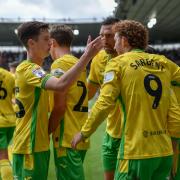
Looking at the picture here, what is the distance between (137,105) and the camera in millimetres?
3889

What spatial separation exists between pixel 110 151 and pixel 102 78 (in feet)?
3.22

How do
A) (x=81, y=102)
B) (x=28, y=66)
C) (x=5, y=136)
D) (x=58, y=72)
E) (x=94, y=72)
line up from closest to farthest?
(x=28, y=66) → (x=58, y=72) → (x=81, y=102) → (x=94, y=72) → (x=5, y=136)

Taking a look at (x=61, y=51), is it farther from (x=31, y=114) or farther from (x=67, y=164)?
(x=67, y=164)

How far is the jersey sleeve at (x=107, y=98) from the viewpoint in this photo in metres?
3.85

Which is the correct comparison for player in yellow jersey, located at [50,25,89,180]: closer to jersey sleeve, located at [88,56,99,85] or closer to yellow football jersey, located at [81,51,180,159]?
yellow football jersey, located at [81,51,180,159]

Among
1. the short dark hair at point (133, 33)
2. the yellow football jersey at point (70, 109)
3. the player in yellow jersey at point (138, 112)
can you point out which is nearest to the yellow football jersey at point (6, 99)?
the yellow football jersey at point (70, 109)

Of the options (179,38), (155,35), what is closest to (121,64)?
(155,35)

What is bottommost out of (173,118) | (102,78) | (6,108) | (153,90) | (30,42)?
(173,118)

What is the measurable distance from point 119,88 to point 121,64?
202mm

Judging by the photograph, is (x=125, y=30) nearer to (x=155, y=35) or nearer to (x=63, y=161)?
(x=63, y=161)

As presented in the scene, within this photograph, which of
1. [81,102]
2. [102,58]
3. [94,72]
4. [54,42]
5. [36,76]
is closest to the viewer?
[36,76]

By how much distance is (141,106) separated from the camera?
388cm

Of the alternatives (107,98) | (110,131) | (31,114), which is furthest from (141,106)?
(110,131)

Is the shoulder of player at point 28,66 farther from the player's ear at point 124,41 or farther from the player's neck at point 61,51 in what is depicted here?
the player's ear at point 124,41
